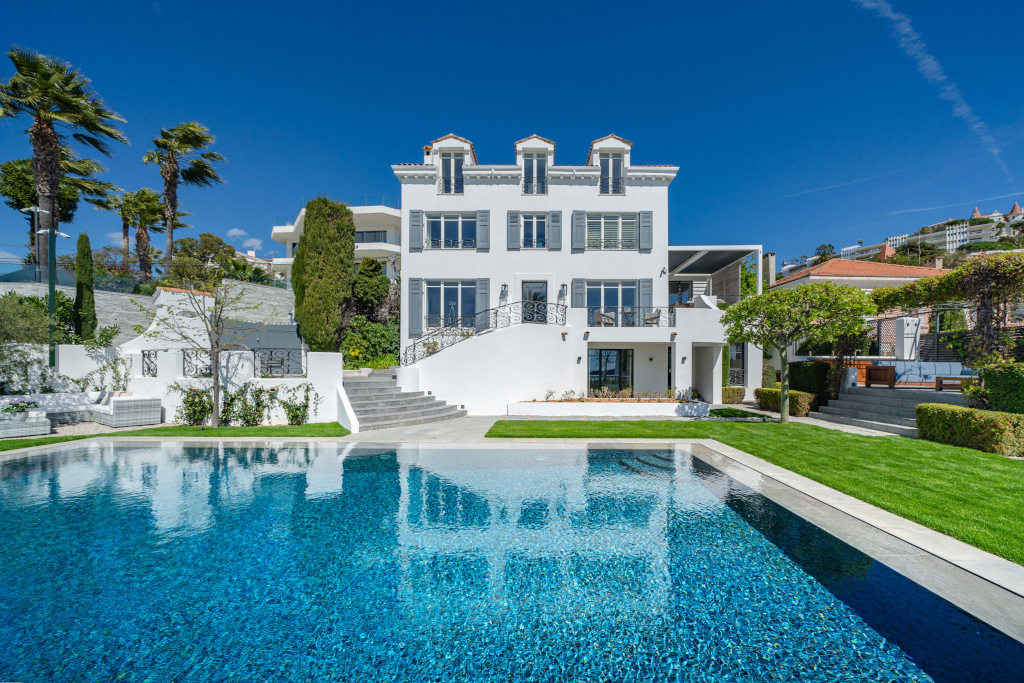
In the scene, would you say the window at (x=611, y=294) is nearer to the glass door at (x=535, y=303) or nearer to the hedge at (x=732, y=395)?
the glass door at (x=535, y=303)

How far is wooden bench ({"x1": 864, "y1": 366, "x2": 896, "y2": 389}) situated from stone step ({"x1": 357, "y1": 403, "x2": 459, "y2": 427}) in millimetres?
16160

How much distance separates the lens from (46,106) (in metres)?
17.6

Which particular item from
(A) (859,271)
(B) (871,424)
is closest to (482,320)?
(B) (871,424)

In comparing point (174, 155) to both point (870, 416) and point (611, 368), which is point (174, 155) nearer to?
point (611, 368)

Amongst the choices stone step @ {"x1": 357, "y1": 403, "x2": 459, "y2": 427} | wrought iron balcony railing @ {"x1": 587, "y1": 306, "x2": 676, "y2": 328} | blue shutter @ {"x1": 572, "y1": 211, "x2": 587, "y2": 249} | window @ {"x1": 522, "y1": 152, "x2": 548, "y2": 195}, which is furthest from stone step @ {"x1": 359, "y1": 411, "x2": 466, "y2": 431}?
window @ {"x1": 522, "y1": 152, "x2": 548, "y2": 195}

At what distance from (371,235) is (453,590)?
2984cm

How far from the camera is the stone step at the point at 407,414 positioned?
520 inches

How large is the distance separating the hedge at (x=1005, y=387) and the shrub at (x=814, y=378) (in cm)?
530

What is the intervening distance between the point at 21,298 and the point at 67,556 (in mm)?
17114

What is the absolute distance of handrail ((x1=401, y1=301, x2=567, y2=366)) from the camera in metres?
18.2

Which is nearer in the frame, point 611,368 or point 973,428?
point 973,428

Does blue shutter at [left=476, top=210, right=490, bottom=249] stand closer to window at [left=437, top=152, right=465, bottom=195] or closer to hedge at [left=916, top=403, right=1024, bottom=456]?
window at [left=437, top=152, right=465, bottom=195]

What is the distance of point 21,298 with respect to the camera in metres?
15.5

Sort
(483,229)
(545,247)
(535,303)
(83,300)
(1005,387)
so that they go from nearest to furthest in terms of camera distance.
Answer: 1. (1005,387)
2. (83,300)
3. (535,303)
4. (483,229)
5. (545,247)
